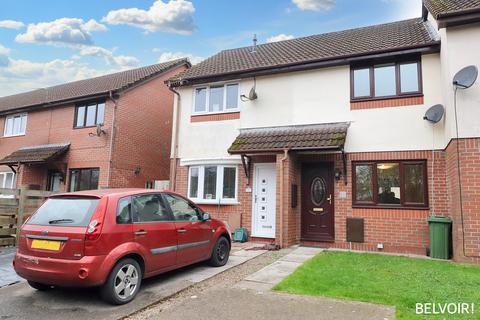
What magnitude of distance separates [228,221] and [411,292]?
688 centimetres

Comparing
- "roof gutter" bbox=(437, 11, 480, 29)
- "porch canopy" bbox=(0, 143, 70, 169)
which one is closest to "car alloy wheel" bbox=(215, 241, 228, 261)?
"roof gutter" bbox=(437, 11, 480, 29)

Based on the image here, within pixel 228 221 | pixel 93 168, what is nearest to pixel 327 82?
pixel 228 221

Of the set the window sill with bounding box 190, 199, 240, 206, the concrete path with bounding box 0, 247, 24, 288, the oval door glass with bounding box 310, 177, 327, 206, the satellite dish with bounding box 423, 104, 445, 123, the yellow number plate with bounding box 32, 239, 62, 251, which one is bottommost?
the concrete path with bounding box 0, 247, 24, 288

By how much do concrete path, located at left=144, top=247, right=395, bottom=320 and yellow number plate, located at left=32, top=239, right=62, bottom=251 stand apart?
1598 mm

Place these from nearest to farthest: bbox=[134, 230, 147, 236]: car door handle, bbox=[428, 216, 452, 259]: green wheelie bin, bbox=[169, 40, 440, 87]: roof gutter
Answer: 1. bbox=[134, 230, 147, 236]: car door handle
2. bbox=[428, 216, 452, 259]: green wheelie bin
3. bbox=[169, 40, 440, 87]: roof gutter

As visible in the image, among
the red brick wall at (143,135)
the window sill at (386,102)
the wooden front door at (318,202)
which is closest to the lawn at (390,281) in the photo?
the wooden front door at (318,202)

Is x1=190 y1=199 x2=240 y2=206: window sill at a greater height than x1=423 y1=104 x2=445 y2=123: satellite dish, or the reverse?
x1=423 y1=104 x2=445 y2=123: satellite dish

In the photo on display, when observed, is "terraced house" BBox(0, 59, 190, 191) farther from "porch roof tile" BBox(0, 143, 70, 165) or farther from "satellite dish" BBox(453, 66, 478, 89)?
"satellite dish" BBox(453, 66, 478, 89)

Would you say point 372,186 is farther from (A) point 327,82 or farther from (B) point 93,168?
(B) point 93,168

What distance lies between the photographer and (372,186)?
9781mm

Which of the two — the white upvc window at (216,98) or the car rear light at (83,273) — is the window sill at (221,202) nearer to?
the white upvc window at (216,98)

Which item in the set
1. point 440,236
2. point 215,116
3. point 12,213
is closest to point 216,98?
point 215,116

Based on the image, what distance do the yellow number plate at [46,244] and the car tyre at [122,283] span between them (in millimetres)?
838

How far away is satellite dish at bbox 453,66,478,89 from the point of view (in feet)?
25.0
